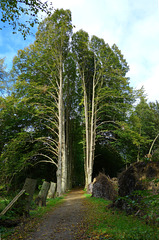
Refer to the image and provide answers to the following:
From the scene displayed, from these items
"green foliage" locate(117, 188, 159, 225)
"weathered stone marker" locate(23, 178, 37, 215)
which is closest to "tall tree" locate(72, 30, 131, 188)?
"weathered stone marker" locate(23, 178, 37, 215)

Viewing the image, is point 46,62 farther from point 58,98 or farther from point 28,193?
point 28,193

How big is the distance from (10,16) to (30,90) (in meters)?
11.4

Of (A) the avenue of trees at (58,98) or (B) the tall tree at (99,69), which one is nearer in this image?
(A) the avenue of trees at (58,98)

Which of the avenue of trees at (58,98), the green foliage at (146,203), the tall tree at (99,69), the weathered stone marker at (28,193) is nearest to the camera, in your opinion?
the green foliage at (146,203)

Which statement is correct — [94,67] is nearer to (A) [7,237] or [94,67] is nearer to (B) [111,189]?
(B) [111,189]

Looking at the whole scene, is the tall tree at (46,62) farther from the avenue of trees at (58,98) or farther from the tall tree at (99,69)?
the tall tree at (99,69)

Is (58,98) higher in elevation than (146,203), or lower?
higher

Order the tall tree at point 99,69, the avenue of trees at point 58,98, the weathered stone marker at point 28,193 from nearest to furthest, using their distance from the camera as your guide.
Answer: the weathered stone marker at point 28,193 → the avenue of trees at point 58,98 → the tall tree at point 99,69

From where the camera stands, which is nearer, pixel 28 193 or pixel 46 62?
pixel 28 193

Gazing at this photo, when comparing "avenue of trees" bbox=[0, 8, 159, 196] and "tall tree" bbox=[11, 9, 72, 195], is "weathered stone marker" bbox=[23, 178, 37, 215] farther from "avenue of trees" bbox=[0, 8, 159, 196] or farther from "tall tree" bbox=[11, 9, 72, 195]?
"tall tree" bbox=[11, 9, 72, 195]

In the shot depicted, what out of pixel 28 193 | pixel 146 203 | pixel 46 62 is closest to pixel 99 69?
pixel 46 62

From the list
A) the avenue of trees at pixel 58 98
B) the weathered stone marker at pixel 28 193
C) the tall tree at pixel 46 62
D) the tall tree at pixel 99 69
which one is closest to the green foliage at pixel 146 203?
the weathered stone marker at pixel 28 193

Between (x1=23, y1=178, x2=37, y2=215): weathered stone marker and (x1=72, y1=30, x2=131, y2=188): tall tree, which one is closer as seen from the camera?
(x1=23, y1=178, x2=37, y2=215): weathered stone marker

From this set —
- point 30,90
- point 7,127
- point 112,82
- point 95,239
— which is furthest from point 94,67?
point 95,239
